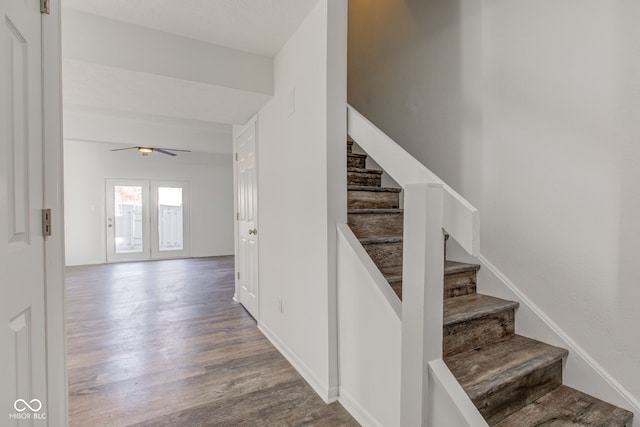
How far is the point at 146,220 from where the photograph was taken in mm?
7426

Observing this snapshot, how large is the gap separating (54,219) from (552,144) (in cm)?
244

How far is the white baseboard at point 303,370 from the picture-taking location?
1826 millimetres

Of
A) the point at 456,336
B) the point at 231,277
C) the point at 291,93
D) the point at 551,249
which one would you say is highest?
the point at 291,93

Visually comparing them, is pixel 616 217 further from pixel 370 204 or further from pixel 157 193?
pixel 157 193

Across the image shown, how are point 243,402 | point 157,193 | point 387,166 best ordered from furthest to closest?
point 157,193 < point 243,402 < point 387,166

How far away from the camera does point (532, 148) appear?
179cm

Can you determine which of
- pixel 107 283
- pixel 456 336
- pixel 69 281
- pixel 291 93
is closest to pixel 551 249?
pixel 456 336

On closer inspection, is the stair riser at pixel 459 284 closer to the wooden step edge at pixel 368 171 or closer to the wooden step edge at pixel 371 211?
the wooden step edge at pixel 371 211

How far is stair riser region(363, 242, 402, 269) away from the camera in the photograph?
1.99 meters

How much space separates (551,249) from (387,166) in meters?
1.08

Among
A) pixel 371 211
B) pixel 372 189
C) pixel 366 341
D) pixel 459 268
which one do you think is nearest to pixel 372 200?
pixel 372 189

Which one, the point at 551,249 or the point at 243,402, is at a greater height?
the point at 551,249

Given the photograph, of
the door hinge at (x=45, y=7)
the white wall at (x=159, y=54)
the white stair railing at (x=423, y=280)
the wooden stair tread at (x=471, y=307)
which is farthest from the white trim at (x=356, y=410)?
the white wall at (x=159, y=54)

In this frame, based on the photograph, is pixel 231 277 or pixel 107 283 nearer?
pixel 107 283
